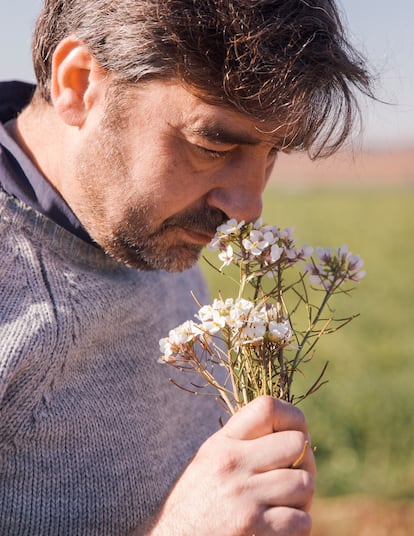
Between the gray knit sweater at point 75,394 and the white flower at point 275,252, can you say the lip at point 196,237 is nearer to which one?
the gray knit sweater at point 75,394

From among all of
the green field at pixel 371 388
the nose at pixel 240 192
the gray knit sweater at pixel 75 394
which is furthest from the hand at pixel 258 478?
the green field at pixel 371 388

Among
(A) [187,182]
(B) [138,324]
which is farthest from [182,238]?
(B) [138,324]

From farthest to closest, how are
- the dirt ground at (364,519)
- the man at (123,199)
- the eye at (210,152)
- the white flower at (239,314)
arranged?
1. the dirt ground at (364,519)
2. the eye at (210,152)
3. the man at (123,199)
4. the white flower at (239,314)

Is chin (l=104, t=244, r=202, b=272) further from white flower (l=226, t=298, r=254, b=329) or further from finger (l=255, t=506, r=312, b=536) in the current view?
finger (l=255, t=506, r=312, b=536)

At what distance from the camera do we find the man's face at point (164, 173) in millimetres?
2139

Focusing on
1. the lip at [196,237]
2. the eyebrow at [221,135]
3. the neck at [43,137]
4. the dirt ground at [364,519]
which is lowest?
the dirt ground at [364,519]

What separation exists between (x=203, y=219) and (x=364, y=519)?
6.96 ft

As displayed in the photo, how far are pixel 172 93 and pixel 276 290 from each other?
616mm

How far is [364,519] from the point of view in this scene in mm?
3771

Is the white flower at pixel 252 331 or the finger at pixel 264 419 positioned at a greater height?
the white flower at pixel 252 331

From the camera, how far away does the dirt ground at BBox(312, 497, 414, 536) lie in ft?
12.2

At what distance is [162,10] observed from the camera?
207 cm

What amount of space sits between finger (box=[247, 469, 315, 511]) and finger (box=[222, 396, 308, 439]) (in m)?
0.09

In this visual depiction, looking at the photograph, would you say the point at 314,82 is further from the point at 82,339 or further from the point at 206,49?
the point at 82,339
